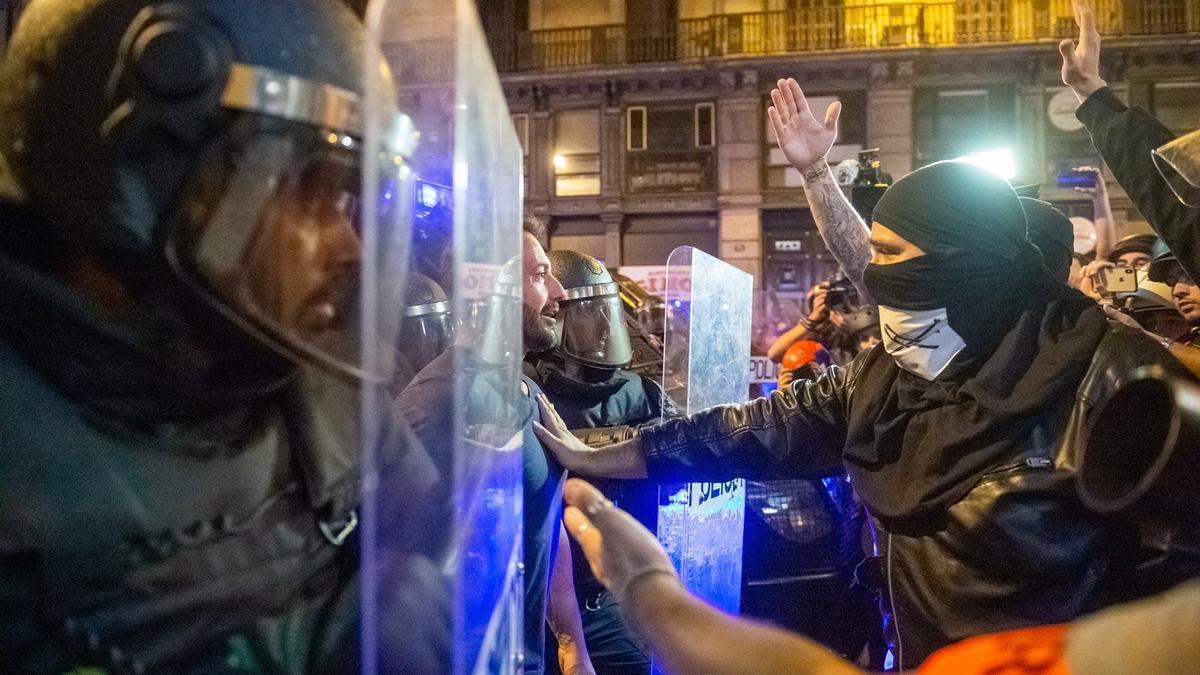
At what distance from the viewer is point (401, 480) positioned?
0.97 meters

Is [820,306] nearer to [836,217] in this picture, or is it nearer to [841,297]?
[841,297]

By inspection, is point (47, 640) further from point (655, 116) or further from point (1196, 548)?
point (655, 116)

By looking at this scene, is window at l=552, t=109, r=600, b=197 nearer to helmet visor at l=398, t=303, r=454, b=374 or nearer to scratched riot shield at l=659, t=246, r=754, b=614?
scratched riot shield at l=659, t=246, r=754, b=614

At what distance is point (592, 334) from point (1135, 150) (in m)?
1.96

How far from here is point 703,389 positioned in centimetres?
272

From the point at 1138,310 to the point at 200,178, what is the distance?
4.48m

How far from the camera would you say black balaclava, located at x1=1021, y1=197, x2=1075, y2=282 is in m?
2.44

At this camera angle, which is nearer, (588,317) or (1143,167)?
(1143,167)

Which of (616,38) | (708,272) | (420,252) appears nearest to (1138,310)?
(708,272)

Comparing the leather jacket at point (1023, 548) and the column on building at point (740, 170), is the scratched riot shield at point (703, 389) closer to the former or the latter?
the leather jacket at point (1023, 548)

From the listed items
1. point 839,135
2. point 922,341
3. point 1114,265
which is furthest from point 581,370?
point 839,135

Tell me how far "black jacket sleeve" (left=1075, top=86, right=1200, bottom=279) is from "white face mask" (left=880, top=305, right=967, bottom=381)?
1.68 feet

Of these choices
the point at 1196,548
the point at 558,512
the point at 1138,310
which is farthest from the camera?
the point at 1138,310

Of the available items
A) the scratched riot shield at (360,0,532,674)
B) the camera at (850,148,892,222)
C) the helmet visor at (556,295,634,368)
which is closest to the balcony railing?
the camera at (850,148,892,222)
